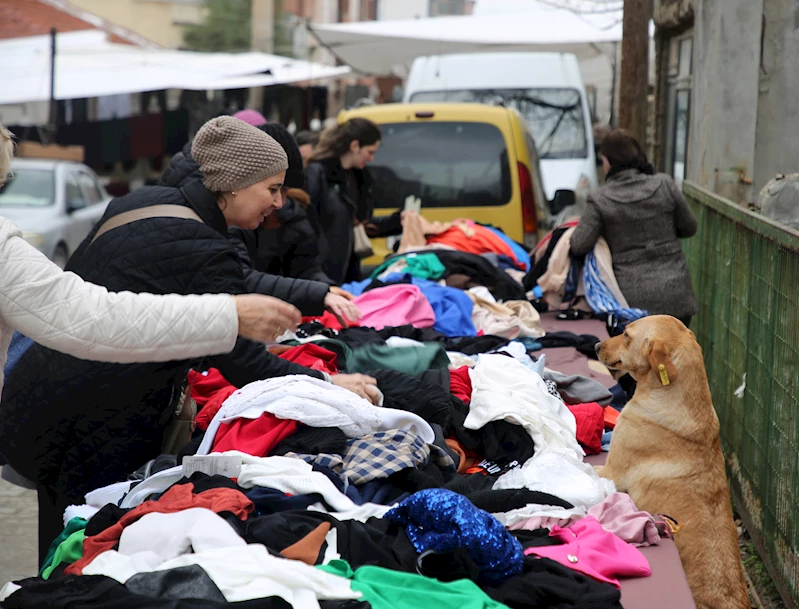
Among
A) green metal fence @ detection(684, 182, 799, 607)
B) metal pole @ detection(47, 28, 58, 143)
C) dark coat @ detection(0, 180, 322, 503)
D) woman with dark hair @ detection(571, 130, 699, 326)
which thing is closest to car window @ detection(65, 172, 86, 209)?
metal pole @ detection(47, 28, 58, 143)

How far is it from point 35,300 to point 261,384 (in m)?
1.09

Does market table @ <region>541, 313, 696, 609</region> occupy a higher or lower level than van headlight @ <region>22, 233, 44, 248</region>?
higher

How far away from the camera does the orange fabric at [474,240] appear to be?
7.18m

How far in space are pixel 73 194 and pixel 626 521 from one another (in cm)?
1386

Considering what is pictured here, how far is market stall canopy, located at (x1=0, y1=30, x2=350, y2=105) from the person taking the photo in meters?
18.6

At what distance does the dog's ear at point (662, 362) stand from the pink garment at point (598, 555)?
4.43 feet

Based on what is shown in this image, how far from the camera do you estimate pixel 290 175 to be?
4.97m

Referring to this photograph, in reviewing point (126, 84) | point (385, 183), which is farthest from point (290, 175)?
point (126, 84)

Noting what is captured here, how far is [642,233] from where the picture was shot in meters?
6.62

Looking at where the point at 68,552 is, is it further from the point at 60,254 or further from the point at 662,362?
the point at 60,254

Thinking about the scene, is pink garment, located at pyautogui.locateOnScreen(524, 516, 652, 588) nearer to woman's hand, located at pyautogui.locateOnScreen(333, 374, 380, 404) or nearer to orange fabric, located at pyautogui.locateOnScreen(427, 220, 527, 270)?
woman's hand, located at pyautogui.locateOnScreen(333, 374, 380, 404)

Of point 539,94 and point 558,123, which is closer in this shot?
point 539,94

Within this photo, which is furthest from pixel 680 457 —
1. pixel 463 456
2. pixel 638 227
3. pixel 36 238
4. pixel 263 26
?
pixel 263 26

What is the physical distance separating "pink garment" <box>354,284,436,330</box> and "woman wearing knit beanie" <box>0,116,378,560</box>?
1.82m
